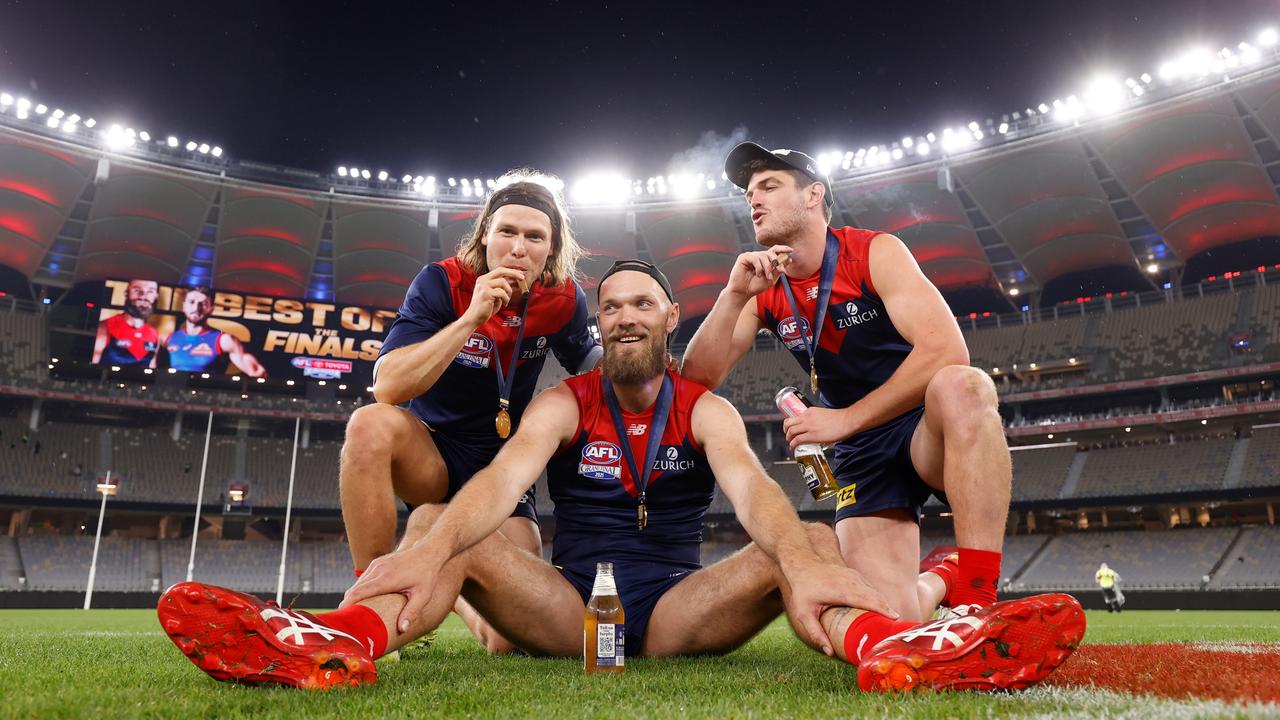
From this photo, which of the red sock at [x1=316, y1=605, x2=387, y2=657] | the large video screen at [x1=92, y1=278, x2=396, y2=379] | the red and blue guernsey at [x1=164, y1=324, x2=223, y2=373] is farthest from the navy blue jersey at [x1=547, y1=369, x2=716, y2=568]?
the red and blue guernsey at [x1=164, y1=324, x2=223, y2=373]

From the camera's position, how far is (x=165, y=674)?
3.15 meters

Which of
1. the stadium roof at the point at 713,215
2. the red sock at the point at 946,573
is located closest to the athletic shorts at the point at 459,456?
the red sock at the point at 946,573

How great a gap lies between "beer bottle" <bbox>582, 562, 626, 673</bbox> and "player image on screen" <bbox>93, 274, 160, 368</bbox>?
108 feet

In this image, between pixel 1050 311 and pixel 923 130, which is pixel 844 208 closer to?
pixel 923 130

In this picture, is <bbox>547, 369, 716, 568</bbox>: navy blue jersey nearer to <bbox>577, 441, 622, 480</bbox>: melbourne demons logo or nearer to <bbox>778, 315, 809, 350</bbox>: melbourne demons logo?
<bbox>577, 441, 622, 480</bbox>: melbourne demons logo

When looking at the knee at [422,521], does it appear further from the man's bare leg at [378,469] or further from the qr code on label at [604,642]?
the qr code on label at [604,642]

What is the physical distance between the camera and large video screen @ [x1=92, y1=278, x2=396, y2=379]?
30078 mm

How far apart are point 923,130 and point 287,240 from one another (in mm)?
24211

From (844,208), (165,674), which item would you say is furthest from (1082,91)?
(165,674)

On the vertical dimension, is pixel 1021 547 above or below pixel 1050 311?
below

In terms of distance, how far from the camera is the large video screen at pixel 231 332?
30078 millimetres

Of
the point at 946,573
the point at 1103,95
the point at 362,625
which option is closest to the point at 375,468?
the point at 362,625

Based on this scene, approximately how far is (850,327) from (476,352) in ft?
6.95

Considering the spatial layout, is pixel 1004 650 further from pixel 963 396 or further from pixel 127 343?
pixel 127 343
